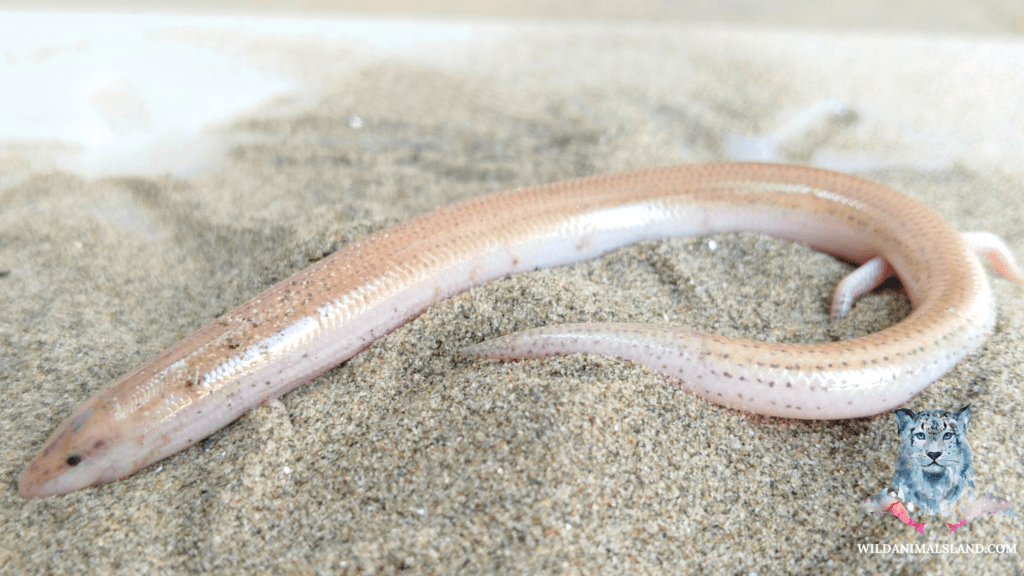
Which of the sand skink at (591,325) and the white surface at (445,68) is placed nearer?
the sand skink at (591,325)

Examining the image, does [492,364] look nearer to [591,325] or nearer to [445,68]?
[591,325]

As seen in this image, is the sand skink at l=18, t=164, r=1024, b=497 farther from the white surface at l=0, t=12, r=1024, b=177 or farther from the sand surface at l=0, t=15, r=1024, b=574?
the white surface at l=0, t=12, r=1024, b=177

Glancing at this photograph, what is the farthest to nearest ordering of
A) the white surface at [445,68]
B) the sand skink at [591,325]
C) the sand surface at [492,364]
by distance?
the white surface at [445,68]
the sand skink at [591,325]
the sand surface at [492,364]

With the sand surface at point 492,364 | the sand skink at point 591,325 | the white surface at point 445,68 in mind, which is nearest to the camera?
the sand surface at point 492,364

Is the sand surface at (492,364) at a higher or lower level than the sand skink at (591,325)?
lower

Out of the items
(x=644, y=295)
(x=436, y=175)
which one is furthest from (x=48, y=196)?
(x=644, y=295)

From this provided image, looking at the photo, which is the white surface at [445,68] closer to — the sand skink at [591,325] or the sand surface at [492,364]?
the sand surface at [492,364]

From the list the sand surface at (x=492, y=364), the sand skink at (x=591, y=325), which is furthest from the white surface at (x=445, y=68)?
the sand skink at (x=591, y=325)
